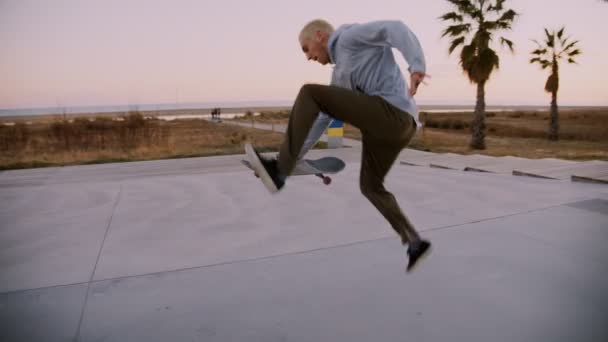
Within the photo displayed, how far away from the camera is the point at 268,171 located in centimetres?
247

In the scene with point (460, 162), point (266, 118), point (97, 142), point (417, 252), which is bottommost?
point (266, 118)

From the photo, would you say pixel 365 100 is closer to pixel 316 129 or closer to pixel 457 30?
pixel 316 129

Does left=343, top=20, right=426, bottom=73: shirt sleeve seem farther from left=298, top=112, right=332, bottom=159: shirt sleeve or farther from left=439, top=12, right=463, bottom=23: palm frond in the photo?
left=439, top=12, right=463, bottom=23: palm frond

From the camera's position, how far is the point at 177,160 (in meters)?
9.78

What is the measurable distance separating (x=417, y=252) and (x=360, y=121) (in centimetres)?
85

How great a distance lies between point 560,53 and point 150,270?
26.1 meters

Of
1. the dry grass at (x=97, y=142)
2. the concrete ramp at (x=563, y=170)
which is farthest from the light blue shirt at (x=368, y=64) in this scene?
the dry grass at (x=97, y=142)

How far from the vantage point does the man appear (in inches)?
83.6

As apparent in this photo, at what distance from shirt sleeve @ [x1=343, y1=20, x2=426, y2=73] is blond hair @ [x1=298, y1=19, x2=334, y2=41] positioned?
0.73 ft

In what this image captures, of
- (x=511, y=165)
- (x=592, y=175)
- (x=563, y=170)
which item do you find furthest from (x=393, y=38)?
(x=511, y=165)

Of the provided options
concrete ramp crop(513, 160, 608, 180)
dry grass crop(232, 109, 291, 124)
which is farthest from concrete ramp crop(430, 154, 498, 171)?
dry grass crop(232, 109, 291, 124)

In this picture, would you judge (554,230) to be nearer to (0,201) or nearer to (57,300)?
(57,300)

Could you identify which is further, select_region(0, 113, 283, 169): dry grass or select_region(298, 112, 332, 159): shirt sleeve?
select_region(0, 113, 283, 169): dry grass

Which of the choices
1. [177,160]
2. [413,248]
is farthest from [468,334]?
[177,160]
